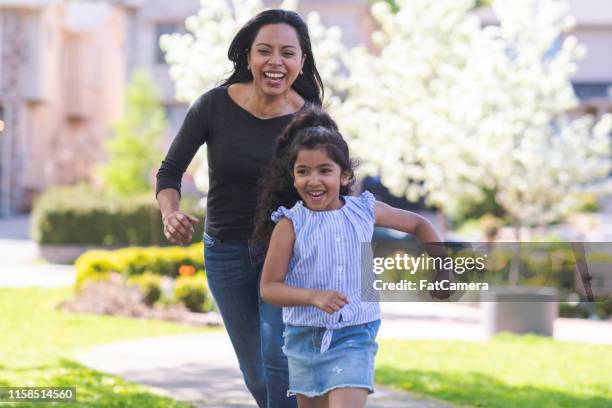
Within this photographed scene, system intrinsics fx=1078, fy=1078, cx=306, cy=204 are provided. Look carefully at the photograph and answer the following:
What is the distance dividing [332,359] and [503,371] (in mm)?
5879

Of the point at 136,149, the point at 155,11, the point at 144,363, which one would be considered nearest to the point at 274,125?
the point at 144,363

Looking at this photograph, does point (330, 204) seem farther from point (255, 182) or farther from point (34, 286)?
point (34, 286)

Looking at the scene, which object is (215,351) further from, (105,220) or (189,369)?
(105,220)

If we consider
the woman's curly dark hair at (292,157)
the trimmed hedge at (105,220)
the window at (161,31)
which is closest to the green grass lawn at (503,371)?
the woman's curly dark hair at (292,157)

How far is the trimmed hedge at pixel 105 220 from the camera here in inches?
959

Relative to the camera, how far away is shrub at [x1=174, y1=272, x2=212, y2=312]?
14.6 meters

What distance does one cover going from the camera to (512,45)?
18656mm

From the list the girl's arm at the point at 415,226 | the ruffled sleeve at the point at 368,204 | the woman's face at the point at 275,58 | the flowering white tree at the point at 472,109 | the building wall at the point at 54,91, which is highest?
the building wall at the point at 54,91

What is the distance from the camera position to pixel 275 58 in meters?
4.39

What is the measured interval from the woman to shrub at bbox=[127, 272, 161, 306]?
10455mm

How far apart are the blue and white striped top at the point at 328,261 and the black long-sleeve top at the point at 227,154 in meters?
0.47

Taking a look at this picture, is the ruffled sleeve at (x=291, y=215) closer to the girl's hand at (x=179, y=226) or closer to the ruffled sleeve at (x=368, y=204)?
the ruffled sleeve at (x=368, y=204)

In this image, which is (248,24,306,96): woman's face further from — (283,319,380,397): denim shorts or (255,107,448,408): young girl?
(283,319,380,397): denim shorts

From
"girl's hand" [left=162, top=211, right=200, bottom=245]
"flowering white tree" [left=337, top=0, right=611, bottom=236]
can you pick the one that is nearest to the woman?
"girl's hand" [left=162, top=211, right=200, bottom=245]
